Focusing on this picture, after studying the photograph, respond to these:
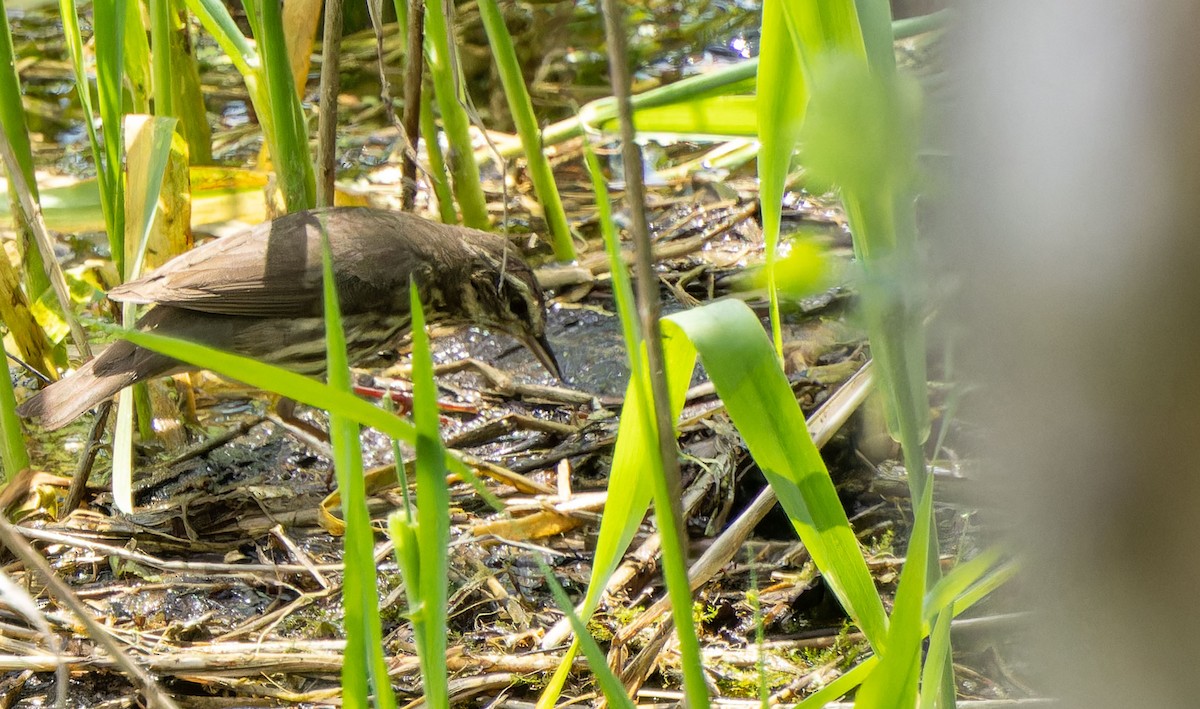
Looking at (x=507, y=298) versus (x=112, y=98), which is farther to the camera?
(x=507, y=298)

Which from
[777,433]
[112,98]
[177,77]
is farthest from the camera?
[177,77]

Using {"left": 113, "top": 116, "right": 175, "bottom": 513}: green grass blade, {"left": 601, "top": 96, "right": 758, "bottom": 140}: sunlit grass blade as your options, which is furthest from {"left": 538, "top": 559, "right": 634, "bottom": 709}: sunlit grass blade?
{"left": 113, "top": 116, "right": 175, "bottom": 513}: green grass blade

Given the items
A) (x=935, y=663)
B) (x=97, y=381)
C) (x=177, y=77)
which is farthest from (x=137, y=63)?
(x=935, y=663)

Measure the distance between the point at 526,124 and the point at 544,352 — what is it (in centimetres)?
73

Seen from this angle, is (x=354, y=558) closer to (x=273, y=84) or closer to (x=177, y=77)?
(x=273, y=84)

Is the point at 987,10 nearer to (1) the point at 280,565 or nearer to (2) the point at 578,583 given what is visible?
(2) the point at 578,583

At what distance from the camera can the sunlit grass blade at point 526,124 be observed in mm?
3480

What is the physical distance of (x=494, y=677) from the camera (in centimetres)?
→ 240

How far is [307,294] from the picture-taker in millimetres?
3631

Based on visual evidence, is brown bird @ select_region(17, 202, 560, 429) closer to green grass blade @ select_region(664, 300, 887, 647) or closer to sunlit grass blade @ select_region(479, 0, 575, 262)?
sunlit grass blade @ select_region(479, 0, 575, 262)

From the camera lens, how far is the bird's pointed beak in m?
3.96

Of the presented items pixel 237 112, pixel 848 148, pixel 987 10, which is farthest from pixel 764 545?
pixel 237 112

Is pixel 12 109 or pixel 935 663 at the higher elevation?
pixel 12 109

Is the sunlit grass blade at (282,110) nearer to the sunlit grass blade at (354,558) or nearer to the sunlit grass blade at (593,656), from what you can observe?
the sunlit grass blade at (354,558)
